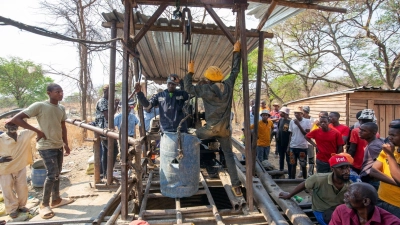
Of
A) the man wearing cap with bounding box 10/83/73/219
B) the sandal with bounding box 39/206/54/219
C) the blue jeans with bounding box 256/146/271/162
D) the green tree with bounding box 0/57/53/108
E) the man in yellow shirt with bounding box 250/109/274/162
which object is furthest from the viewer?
the green tree with bounding box 0/57/53/108

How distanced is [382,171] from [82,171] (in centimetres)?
723

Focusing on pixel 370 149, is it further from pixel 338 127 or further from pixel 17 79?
pixel 17 79

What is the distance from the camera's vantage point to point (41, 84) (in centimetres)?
3362

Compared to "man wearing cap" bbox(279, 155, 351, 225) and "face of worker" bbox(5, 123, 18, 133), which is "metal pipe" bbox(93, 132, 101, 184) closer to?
"face of worker" bbox(5, 123, 18, 133)

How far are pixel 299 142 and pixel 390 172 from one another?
343 centimetres

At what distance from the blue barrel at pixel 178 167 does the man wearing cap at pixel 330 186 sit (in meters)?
1.41

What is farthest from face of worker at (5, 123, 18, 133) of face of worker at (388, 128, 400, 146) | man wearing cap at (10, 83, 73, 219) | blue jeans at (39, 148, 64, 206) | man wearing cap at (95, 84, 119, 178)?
face of worker at (388, 128, 400, 146)

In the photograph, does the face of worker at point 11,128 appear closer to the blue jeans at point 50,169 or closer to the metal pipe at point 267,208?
the blue jeans at point 50,169

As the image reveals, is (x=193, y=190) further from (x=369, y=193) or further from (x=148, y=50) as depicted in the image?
(x=148, y=50)

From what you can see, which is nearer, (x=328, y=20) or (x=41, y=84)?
(x=328, y=20)

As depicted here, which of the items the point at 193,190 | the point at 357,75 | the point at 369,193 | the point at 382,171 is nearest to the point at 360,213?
the point at 369,193

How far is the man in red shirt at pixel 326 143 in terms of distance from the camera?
14.4 feet

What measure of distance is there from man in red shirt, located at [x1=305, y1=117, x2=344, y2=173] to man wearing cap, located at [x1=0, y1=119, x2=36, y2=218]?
5.19 m

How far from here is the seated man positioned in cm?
197
